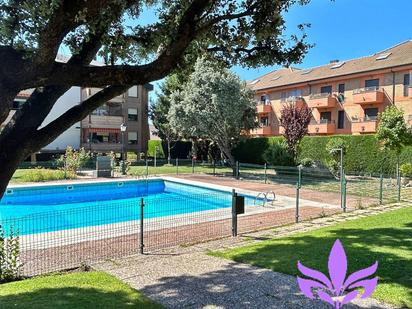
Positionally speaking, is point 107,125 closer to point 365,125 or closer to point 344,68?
point 344,68

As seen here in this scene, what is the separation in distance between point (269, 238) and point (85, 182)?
16541 mm

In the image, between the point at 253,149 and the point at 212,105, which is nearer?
the point at 212,105

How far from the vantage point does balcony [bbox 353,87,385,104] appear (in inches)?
1417

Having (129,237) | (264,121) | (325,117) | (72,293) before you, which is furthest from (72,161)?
(264,121)

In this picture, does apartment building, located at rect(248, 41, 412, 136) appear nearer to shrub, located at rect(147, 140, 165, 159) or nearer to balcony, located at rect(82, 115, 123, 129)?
shrub, located at rect(147, 140, 165, 159)

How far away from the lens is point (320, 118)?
42500mm

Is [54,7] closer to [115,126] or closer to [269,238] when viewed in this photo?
[269,238]

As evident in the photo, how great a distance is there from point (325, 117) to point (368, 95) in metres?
6.23

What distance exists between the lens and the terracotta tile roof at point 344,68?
36156 millimetres

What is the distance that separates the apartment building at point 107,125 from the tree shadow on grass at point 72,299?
36167 mm

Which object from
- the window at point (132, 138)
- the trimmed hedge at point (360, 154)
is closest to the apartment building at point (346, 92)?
the trimmed hedge at point (360, 154)

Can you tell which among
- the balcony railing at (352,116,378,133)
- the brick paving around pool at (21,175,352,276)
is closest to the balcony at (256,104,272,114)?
the balcony railing at (352,116,378,133)

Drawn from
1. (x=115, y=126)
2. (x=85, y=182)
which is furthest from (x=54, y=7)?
(x=115, y=126)

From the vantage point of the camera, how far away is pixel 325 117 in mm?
42125
